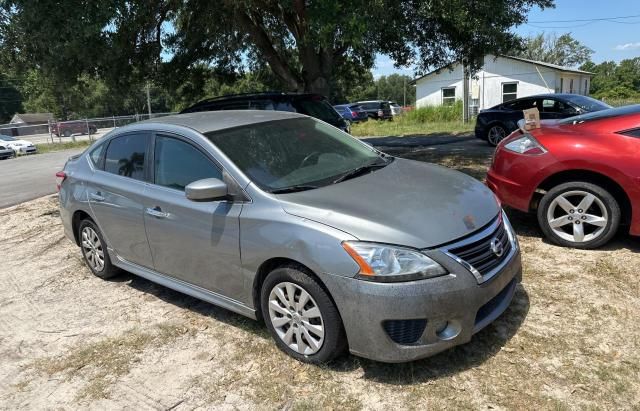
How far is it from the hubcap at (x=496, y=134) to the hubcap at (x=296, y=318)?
1127 centimetres

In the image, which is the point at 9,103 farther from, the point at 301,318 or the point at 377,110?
the point at 301,318

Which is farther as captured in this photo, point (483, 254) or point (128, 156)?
point (128, 156)

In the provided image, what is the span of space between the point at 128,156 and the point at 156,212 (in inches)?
33.4

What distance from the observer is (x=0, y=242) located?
23.5 feet

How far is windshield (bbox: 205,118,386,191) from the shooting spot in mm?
3656

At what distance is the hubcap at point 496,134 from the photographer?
13305 mm

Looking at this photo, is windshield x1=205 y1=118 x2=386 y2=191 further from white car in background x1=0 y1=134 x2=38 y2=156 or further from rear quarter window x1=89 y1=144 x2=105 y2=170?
white car in background x1=0 y1=134 x2=38 y2=156

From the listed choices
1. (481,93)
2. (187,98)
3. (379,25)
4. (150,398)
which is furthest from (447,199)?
(481,93)

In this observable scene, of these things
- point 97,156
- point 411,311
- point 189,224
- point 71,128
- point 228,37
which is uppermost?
point 228,37

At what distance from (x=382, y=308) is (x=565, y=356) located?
1.27m

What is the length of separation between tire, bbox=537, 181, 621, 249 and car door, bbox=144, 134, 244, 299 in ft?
10.2

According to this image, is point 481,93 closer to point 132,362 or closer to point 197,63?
point 197,63

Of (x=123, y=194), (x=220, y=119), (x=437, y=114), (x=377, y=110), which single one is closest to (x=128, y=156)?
(x=123, y=194)

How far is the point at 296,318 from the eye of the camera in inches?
129
